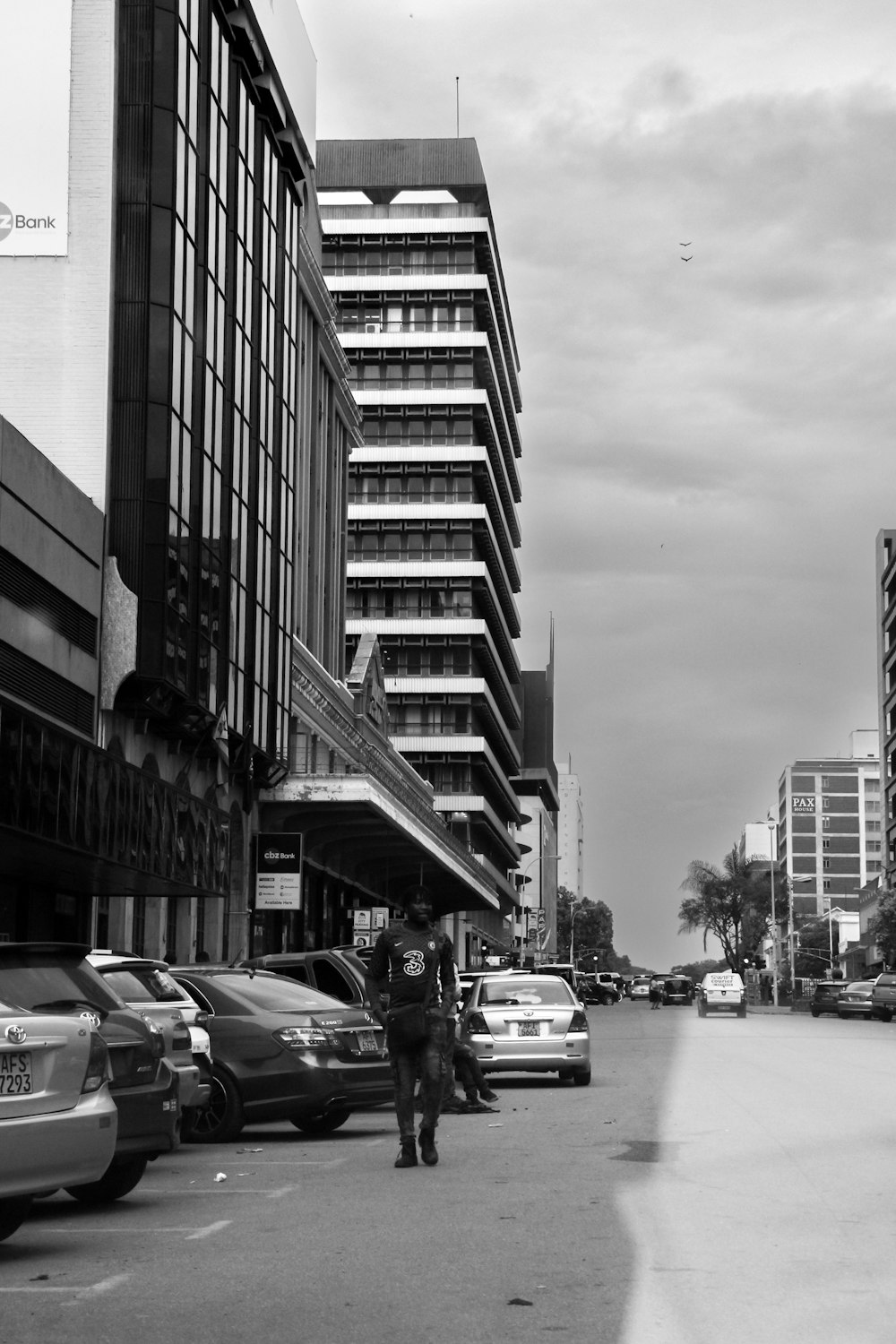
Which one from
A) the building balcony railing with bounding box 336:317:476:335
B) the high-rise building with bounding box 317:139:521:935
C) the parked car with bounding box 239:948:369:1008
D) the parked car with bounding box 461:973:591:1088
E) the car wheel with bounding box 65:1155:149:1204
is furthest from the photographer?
the building balcony railing with bounding box 336:317:476:335

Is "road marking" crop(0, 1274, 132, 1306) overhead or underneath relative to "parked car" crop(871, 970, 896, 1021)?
overhead

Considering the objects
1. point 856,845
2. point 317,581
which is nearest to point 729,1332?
point 317,581

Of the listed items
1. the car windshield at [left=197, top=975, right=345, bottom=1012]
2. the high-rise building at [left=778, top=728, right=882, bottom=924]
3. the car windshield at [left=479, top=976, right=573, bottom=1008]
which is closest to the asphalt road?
the car windshield at [left=197, top=975, right=345, bottom=1012]

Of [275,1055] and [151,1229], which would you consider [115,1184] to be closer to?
[151,1229]

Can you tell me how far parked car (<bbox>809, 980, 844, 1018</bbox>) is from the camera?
64.9 m

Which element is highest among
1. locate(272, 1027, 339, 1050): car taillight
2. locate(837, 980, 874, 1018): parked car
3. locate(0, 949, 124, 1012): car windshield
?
locate(0, 949, 124, 1012): car windshield

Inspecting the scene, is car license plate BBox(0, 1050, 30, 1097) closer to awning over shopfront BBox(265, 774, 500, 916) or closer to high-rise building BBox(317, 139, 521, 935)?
awning over shopfront BBox(265, 774, 500, 916)

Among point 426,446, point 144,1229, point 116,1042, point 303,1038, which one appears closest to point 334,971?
point 303,1038

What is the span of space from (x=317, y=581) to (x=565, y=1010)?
4284cm

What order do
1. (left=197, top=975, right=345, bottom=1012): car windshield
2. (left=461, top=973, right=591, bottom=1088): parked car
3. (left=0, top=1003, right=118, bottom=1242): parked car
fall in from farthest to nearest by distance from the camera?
1. (left=461, top=973, right=591, bottom=1088): parked car
2. (left=197, top=975, right=345, bottom=1012): car windshield
3. (left=0, top=1003, right=118, bottom=1242): parked car

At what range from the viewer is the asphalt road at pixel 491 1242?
7398 mm

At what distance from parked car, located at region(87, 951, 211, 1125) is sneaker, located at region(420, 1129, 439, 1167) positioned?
1554 mm

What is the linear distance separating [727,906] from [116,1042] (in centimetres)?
13830

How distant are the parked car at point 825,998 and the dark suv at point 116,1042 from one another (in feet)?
182
